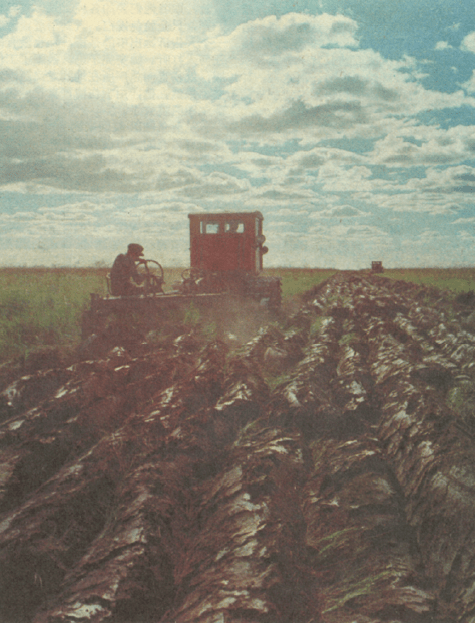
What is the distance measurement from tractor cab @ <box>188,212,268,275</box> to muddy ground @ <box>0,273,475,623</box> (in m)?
7.02

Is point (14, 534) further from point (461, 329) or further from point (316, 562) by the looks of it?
point (461, 329)

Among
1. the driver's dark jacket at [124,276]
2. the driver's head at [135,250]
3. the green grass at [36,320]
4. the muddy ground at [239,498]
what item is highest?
the driver's head at [135,250]

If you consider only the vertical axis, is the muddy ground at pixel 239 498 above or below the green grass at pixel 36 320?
below

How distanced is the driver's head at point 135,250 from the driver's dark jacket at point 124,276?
0.32ft

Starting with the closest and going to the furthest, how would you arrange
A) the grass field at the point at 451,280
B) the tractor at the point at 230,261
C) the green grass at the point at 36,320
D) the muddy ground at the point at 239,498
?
the muddy ground at the point at 239,498, the green grass at the point at 36,320, the tractor at the point at 230,261, the grass field at the point at 451,280

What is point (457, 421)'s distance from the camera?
411 centimetres

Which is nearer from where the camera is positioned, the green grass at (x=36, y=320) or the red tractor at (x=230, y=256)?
the green grass at (x=36, y=320)

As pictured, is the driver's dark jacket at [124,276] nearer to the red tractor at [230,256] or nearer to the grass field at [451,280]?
the red tractor at [230,256]

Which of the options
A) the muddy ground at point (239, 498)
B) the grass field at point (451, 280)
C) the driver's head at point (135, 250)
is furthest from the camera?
the grass field at point (451, 280)

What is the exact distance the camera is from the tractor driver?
9.52 m

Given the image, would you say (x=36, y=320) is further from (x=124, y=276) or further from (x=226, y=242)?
(x=226, y=242)

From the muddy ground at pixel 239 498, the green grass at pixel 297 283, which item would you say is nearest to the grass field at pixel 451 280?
the green grass at pixel 297 283

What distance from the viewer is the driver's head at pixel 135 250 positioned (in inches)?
373

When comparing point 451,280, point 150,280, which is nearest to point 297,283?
point 451,280
